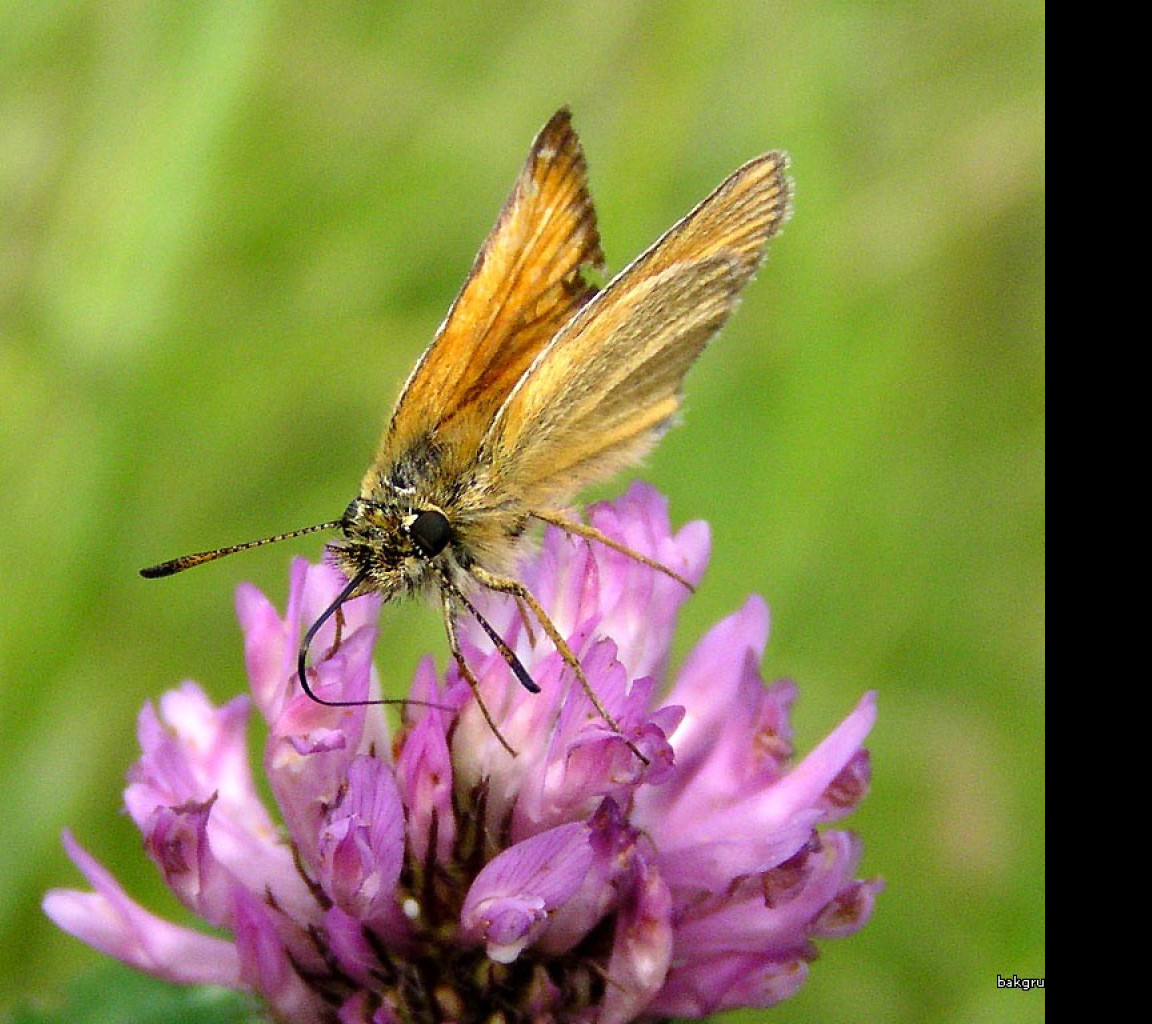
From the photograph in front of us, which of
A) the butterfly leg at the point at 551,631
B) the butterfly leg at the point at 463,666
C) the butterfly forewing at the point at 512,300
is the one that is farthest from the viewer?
the butterfly forewing at the point at 512,300

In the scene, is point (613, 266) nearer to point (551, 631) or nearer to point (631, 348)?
point (631, 348)

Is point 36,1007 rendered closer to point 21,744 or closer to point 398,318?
point 21,744

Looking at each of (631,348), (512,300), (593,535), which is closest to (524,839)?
(593,535)

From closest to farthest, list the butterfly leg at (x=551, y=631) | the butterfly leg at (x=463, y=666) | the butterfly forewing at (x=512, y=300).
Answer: the butterfly leg at (x=551, y=631) < the butterfly leg at (x=463, y=666) < the butterfly forewing at (x=512, y=300)

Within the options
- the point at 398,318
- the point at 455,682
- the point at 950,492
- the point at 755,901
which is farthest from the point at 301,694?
the point at 950,492

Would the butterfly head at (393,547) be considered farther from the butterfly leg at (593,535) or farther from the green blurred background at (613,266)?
the green blurred background at (613,266)

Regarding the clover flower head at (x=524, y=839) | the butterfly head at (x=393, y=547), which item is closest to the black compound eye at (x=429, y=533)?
the butterfly head at (x=393, y=547)

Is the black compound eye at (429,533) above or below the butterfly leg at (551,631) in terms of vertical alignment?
above
